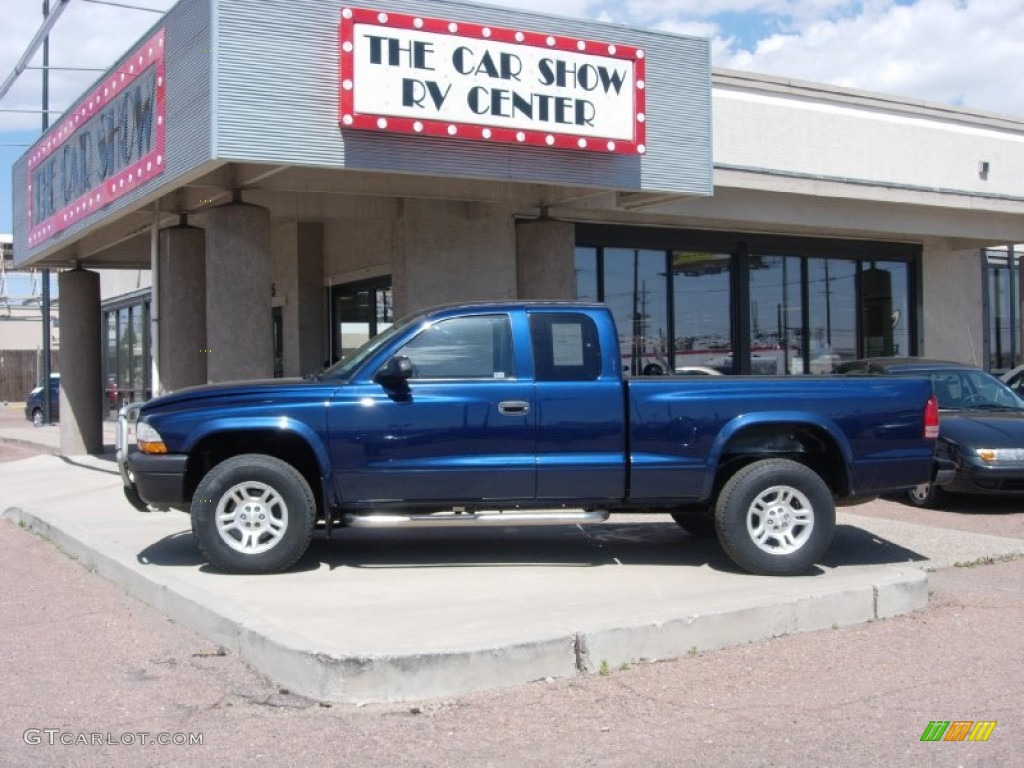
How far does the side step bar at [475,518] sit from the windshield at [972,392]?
21.2 feet

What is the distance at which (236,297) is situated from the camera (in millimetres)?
12148

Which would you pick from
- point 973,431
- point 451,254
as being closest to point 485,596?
point 973,431

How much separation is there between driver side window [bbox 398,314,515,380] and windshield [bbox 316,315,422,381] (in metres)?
0.15

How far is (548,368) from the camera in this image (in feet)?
25.4

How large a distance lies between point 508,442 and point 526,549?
1616 millimetres

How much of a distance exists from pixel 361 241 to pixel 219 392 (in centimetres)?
914

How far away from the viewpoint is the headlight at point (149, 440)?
7539 mm

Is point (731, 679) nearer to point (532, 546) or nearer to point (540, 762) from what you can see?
point (540, 762)

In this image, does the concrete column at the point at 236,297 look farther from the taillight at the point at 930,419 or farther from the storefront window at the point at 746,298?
→ the taillight at the point at 930,419

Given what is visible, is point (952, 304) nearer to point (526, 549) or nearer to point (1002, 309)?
point (1002, 309)

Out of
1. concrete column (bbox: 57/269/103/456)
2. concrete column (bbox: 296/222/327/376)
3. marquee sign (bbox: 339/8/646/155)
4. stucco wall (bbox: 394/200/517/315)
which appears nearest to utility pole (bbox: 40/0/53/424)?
concrete column (bbox: 57/269/103/456)

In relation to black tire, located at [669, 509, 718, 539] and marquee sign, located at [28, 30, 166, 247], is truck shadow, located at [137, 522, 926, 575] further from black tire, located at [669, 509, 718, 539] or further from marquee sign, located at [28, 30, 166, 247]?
marquee sign, located at [28, 30, 166, 247]

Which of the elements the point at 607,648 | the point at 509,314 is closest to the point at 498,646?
the point at 607,648

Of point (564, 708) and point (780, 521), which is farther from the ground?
point (780, 521)
